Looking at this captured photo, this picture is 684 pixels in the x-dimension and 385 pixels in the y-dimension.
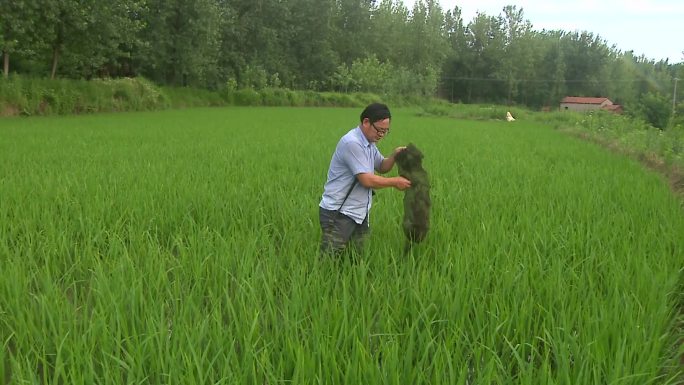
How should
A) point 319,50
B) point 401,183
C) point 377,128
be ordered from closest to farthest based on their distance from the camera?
point 401,183, point 377,128, point 319,50

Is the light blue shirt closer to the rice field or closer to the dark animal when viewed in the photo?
the dark animal

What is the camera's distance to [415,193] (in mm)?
2527

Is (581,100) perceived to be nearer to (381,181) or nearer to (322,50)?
(322,50)

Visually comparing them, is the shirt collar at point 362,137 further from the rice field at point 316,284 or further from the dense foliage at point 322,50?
the dense foliage at point 322,50

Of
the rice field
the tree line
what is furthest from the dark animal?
the tree line

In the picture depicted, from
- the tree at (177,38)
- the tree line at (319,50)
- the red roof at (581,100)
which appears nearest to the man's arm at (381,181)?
the tree line at (319,50)

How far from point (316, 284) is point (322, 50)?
40.0 metres

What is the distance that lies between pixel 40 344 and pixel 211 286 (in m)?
0.74

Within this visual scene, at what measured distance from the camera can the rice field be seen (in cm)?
159

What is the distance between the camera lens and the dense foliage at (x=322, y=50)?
17891 millimetres

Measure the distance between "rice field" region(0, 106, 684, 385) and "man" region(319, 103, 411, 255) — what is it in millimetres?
151

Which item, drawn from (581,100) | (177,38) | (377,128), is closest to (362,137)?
(377,128)

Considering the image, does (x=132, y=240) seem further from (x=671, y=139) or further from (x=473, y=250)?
(x=671, y=139)

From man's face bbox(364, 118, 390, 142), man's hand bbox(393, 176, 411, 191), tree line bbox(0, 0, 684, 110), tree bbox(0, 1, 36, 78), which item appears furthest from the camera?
tree line bbox(0, 0, 684, 110)
